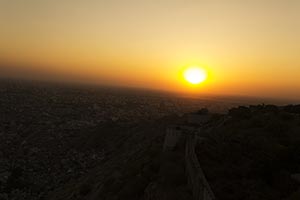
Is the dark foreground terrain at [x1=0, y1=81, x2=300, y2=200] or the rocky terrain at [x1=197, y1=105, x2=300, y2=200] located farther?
the dark foreground terrain at [x1=0, y1=81, x2=300, y2=200]

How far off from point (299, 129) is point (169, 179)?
423 inches

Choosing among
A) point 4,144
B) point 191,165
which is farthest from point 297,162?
point 4,144

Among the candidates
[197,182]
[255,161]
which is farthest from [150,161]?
[197,182]

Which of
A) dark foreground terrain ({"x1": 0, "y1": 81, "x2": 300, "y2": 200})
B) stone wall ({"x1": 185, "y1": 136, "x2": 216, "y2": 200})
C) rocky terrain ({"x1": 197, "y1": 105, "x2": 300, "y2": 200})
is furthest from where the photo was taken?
dark foreground terrain ({"x1": 0, "y1": 81, "x2": 300, "y2": 200})

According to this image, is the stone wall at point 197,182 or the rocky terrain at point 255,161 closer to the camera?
the stone wall at point 197,182

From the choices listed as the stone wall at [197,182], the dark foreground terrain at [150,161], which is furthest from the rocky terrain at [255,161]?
the stone wall at [197,182]

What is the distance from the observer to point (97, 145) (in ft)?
137

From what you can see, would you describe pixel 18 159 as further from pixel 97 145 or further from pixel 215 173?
pixel 215 173

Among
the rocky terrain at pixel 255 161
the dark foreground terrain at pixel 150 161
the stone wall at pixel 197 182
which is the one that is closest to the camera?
the stone wall at pixel 197 182

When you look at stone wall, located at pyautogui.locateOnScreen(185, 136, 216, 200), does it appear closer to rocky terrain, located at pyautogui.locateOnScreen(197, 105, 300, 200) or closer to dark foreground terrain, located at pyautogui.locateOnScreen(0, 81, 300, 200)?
dark foreground terrain, located at pyautogui.locateOnScreen(0, 81, 300, 200)

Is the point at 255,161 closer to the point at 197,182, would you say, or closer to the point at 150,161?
→ the point at 197,182

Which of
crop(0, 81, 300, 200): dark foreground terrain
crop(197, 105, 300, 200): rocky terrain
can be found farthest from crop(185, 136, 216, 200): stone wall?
crop(197, 105, 300, 200): rocky terrain

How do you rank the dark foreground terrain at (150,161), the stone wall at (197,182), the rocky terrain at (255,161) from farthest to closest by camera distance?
the dark foreground terrain at (150,161), the rocky terrain at (255,161), the stone wall at (197,182)

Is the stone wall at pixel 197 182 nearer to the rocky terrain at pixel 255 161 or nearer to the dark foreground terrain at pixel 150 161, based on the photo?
the dark foreground terrain at pixel 150 161
